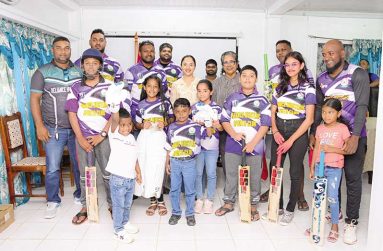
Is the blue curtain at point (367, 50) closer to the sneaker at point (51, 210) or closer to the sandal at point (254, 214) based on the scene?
the sandal at point (254, 214)

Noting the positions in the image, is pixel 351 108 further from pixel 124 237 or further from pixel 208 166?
pixel 124 237

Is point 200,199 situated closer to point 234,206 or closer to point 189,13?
point 234,206

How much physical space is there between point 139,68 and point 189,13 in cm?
223

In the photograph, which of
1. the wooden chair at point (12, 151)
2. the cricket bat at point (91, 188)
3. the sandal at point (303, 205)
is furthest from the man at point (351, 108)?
the wooden chair at point (12, 151)

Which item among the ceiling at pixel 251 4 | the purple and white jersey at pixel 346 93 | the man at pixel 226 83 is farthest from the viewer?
the ceiling at pixel 251 4

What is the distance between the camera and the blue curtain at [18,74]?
3.04 metres

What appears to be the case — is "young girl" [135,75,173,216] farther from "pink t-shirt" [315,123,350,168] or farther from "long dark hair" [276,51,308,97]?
"pink t-shirt" [315,123,350,168]

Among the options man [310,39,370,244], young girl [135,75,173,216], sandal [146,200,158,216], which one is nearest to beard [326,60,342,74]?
man [310,39,370,244]

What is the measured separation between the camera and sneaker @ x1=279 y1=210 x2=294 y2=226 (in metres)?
2.67

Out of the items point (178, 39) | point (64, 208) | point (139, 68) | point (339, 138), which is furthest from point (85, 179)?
point (178, 39)

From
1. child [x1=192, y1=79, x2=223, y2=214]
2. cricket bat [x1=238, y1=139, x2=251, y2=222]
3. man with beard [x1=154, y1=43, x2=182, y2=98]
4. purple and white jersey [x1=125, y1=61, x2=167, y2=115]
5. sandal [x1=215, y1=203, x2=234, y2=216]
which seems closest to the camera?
cricket bat [x1=238, y1=139, x2=251, y2=222]

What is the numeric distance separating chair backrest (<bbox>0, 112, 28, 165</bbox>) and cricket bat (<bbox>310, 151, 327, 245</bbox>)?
9.05 feet

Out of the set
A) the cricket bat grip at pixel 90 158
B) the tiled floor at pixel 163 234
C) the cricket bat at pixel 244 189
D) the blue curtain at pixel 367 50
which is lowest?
the tiled floor at pixel 163 234

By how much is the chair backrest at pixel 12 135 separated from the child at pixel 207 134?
1800 mm
